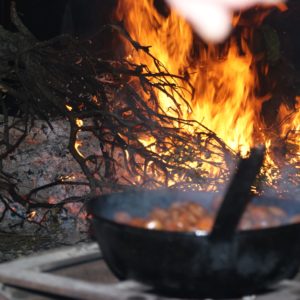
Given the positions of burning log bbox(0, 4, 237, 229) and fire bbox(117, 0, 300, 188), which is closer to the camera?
burning log bbox(0, 4, 237, 229)

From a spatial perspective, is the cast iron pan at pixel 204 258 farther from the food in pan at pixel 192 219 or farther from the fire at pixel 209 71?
the fire at pixel 209 71

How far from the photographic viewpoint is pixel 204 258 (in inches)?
72.2

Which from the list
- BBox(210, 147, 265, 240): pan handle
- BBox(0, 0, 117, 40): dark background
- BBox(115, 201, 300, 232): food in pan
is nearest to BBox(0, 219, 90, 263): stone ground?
BBox(0, 0, 117, 40): dark background

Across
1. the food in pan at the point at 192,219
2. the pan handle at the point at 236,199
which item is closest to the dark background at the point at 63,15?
the food in pan at the point at 192,219

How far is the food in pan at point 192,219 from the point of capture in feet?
6.72

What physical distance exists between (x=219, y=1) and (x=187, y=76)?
2.45 ft

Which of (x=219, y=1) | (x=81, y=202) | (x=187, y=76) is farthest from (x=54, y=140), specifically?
(x=219, y=1)

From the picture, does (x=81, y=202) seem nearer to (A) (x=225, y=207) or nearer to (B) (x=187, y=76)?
(B) (x=187, y=76)

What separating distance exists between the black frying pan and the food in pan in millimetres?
129

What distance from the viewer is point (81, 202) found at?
4.49 metres

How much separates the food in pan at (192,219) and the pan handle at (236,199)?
7.5 inches

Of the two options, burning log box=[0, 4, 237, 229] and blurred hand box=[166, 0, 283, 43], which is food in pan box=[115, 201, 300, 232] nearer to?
burning log box=[0, 4, 237, 229]

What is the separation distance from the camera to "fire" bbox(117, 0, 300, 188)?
5121 millimetres

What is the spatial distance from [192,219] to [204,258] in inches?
10.7
